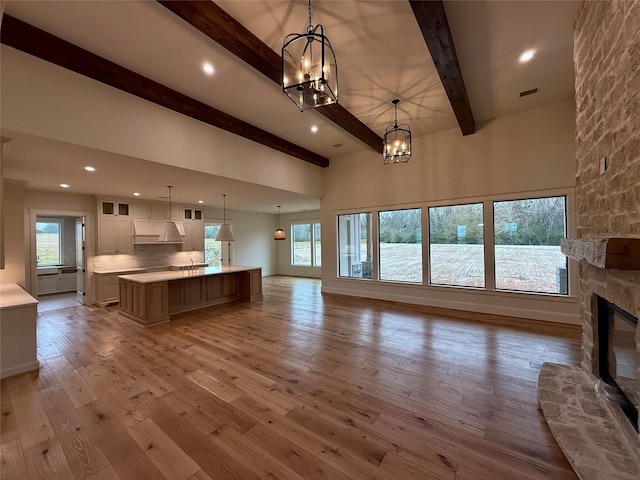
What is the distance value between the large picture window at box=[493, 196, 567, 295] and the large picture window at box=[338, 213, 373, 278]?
2832mm

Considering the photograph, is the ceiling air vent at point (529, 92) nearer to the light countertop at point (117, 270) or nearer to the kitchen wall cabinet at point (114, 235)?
the kitchen wall cabinet at point (114, 235)

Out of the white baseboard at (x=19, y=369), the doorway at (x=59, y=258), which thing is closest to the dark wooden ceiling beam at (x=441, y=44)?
the white baseboard at (x=19, y=369)

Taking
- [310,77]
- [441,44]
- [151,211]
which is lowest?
[151,211]

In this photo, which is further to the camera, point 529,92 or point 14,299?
point 529,92

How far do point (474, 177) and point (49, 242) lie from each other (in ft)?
40.8

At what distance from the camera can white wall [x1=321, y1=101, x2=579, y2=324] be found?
461 centimetres

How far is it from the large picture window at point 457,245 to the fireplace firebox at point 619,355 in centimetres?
301

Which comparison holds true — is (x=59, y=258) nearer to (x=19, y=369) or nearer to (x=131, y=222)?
(x=131, y=222)

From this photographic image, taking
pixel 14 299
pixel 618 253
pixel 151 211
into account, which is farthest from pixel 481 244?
pixel 151 211

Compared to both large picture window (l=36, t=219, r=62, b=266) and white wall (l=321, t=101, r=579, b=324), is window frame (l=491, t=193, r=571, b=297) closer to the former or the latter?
white wall (l=321, t=101, r=579, b=324)

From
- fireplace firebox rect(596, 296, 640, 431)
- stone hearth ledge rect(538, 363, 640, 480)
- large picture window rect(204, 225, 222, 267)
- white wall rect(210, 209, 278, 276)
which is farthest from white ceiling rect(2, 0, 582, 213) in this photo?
white wall rect(210, 209, 278, 276)

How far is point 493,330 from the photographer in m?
4.32

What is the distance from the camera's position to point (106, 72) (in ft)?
10.4

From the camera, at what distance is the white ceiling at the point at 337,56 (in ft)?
8.39
